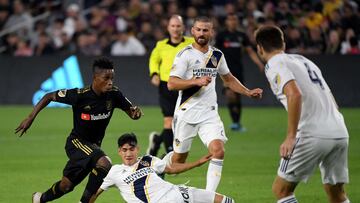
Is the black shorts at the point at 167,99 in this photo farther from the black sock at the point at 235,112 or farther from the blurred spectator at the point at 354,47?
the blurred spectator at the point at 354,47

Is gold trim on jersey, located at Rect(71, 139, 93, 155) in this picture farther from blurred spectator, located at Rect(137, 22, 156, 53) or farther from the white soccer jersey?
blurred spectator, located at Rect(137, 22, 156, 53)

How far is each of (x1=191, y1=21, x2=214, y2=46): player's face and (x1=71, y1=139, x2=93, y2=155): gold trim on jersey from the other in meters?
2.09

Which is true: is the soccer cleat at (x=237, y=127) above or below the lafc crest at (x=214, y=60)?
below

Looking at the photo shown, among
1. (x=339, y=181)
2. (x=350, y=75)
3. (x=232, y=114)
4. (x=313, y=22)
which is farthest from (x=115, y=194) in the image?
(x=313, y=22)

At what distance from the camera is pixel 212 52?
11.7 meters

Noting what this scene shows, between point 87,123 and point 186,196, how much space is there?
171 cm

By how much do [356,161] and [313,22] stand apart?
1118cm

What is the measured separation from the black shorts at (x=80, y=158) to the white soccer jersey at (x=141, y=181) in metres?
0.57

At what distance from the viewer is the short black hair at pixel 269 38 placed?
8758 mm

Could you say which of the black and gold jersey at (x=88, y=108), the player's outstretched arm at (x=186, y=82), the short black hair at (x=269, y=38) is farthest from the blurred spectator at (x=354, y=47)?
the short black hair at (x=269, y=38)

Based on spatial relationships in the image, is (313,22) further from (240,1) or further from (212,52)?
(212,52)

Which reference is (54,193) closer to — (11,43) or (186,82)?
(186,82)

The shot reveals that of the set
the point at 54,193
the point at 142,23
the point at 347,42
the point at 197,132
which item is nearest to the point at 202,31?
the point at 197,132

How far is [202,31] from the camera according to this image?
1158cm
